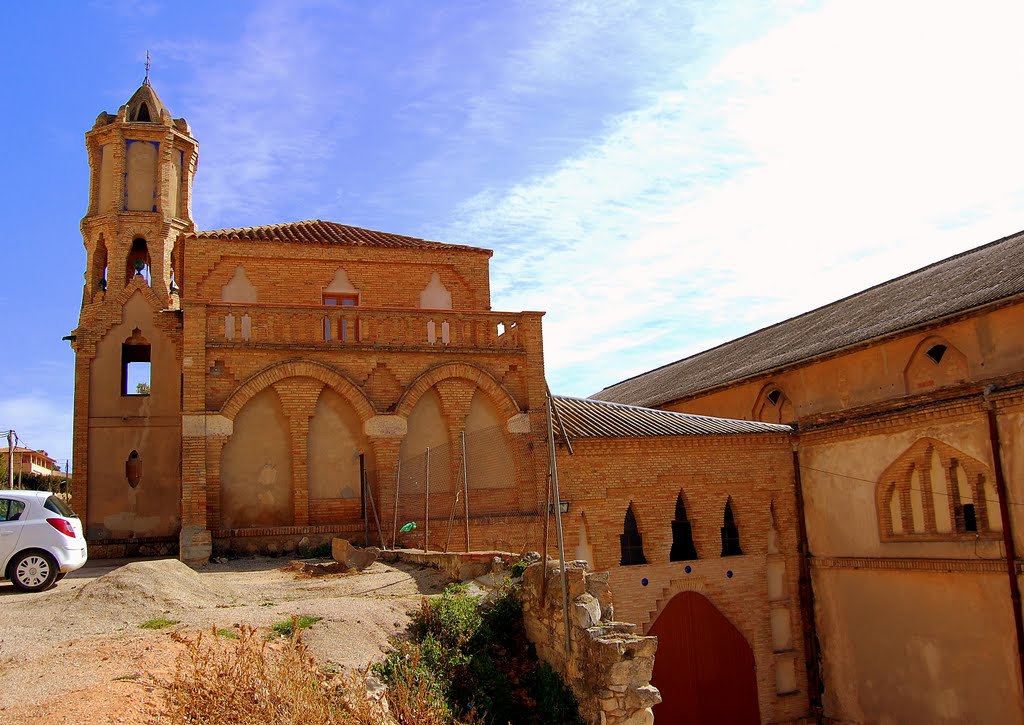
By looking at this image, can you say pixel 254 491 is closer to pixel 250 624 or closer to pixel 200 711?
pixel 250 624

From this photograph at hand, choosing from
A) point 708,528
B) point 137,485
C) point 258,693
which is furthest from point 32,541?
point 708,528

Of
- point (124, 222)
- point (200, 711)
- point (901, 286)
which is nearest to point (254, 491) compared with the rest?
point (124, 222)

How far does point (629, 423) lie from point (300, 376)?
7.31m

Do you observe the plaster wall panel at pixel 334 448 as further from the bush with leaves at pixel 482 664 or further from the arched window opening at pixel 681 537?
the bush with leaves at pixel 482 664

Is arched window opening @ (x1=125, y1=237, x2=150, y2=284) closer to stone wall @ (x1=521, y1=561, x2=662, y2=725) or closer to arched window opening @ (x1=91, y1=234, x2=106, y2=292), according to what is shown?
arched window opening @ (x1=91, y1=234, x2=106, y2=292)

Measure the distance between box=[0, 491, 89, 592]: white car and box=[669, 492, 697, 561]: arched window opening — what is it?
12158mm

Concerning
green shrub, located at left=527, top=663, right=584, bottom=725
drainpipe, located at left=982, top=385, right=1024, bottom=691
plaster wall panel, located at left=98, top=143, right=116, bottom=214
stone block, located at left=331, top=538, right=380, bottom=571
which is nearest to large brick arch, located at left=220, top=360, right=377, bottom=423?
stone block, located at left=331, top=538, right=380, bottom=571

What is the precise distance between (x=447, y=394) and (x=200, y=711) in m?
12.2

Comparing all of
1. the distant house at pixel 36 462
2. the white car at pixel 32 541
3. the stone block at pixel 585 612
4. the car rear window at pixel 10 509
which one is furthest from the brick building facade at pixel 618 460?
the distant house at pixel 36 462

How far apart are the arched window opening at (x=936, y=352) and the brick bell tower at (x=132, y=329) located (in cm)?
1734

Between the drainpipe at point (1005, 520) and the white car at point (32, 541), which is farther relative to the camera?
the drainpipe at point (1005, 520)

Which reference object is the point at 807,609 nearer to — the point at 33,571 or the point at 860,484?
the point at 860,484

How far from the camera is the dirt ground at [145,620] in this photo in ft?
24.0

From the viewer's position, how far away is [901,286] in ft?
79.5
